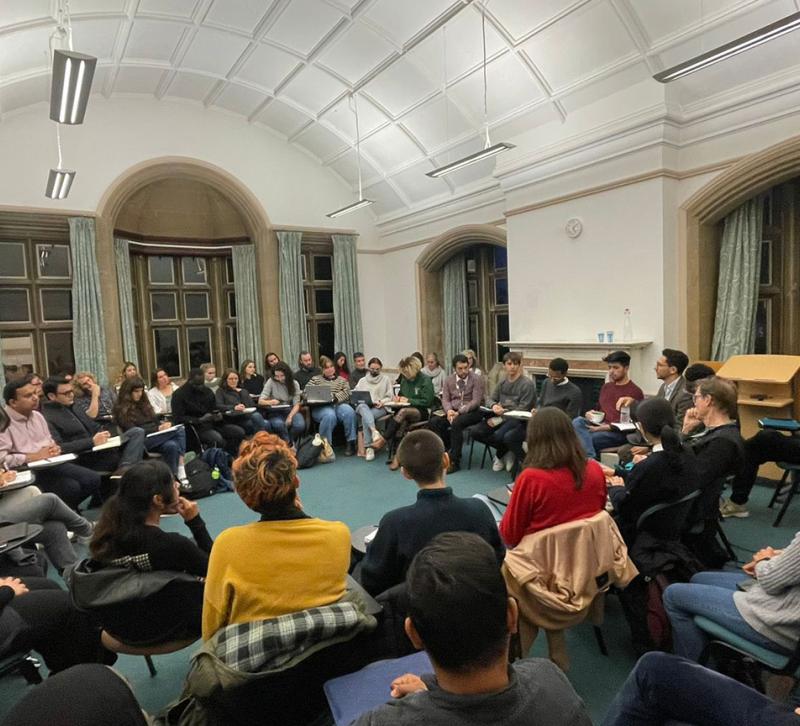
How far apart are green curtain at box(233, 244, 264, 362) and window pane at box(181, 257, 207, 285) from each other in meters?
0.64

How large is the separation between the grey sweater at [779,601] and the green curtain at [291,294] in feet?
24.2

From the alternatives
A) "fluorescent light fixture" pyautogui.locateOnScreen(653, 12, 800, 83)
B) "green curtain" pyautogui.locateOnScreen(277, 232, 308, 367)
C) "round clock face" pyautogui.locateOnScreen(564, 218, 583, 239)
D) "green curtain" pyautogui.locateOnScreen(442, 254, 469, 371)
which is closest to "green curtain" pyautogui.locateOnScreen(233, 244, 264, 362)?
"green curtain" pyautogui.locateOnScreen(277, 232, 308, 367)

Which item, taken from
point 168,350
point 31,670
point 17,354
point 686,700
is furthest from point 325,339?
point 686,700

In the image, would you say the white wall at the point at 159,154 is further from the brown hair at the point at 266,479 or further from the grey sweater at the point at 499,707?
the grey sweater at the point at 499,707

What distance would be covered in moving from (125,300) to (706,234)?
291 inches

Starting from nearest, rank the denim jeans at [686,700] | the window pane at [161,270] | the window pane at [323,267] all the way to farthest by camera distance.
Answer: the denim jeans at [686,700], the window pane at [161,270], the window pane at [323,267]

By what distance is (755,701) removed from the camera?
4.08 feet

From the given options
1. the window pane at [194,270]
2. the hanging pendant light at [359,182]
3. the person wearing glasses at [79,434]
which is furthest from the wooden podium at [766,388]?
the window pane at [194,270]

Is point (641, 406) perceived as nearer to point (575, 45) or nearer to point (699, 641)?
point (699, 641)

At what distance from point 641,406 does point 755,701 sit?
1.61 meters

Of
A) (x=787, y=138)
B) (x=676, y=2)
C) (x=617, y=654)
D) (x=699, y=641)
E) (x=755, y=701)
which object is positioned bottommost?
(x=617, y=654)

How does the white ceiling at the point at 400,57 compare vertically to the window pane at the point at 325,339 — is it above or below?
above

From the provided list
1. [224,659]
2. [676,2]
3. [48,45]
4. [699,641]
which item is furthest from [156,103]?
[699,641]

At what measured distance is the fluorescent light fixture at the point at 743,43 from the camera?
10.5ft
